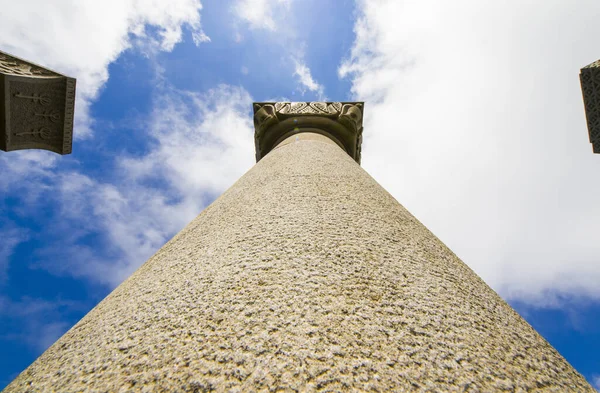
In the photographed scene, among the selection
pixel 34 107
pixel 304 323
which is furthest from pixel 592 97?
pixel 34 107

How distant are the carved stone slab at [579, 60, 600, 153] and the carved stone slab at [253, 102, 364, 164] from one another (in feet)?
18.7

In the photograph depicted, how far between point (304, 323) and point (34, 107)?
589 centimetres

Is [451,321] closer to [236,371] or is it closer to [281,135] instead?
[236,371]

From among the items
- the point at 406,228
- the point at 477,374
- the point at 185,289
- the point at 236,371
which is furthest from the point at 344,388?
the point at 406,228

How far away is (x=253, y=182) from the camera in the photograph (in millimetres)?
3357

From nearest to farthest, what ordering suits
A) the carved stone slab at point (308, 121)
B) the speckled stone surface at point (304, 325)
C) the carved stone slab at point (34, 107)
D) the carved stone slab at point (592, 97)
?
the speckled stone surface at point (304, 325) < the carved stone slab at point (34, 107) < the carved stone slab at point (308, 121) < the carved stone slab at point (592, 97)

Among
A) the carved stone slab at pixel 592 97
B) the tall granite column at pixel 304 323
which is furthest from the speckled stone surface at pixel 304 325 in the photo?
the carved stone slab at pixel 592 97

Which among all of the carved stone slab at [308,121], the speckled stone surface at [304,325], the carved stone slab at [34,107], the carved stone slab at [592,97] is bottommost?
the speckled stone surface at [304,325]

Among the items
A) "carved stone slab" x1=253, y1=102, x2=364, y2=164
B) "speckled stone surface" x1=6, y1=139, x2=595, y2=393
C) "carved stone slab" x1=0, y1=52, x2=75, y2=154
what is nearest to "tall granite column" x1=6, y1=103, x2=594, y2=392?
"speckled stone surface" x1=6, y1=139, x2=595, y2=393

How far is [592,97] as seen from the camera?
8023 mm

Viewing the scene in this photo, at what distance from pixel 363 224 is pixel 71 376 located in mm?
1732

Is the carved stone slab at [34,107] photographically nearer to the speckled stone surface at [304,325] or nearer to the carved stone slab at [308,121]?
the carved stone slab at [308,121]

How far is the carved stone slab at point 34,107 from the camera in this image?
4.57 meters

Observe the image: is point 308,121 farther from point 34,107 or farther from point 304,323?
point 304,323
